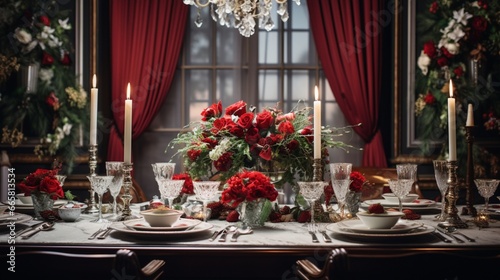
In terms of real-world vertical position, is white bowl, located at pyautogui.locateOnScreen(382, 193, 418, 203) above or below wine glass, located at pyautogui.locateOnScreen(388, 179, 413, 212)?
below

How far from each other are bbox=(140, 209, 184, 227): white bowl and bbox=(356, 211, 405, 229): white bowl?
63 centimetres

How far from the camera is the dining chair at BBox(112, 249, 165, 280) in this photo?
1.56m

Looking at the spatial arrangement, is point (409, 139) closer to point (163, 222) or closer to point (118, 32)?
point (118, 32)

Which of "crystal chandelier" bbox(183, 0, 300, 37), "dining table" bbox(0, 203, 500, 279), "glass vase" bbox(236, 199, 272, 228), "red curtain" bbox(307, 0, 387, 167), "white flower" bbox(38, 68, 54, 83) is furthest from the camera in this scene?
"red curtain" bbox(307, 0, 387, 167)

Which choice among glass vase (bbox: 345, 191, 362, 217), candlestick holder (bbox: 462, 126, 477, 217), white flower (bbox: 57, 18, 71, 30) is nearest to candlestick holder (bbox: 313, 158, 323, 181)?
glass vase (bbox: 345, 191, 362, 217)

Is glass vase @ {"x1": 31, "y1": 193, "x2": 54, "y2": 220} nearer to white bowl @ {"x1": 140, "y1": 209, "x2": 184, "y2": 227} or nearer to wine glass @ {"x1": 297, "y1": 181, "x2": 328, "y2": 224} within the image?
white bowl @ {"x1": 140, "y1": 209, "x2": 184, "y2": 227}

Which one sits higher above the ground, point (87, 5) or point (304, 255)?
point (87, 5)

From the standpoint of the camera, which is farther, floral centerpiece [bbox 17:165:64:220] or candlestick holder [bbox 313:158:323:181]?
floral centerpiece [bbox 17:165:64:220]

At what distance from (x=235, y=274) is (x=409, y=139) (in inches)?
121

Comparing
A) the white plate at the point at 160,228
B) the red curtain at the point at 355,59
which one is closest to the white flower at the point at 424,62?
the red curtain at the point at 355,59

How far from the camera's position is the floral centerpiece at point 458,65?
443 centimetres

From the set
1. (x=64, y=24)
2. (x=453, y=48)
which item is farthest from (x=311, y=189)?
(x=64, y=24)

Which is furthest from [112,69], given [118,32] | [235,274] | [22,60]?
[235,274]

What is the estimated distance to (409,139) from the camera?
15.7 feet
